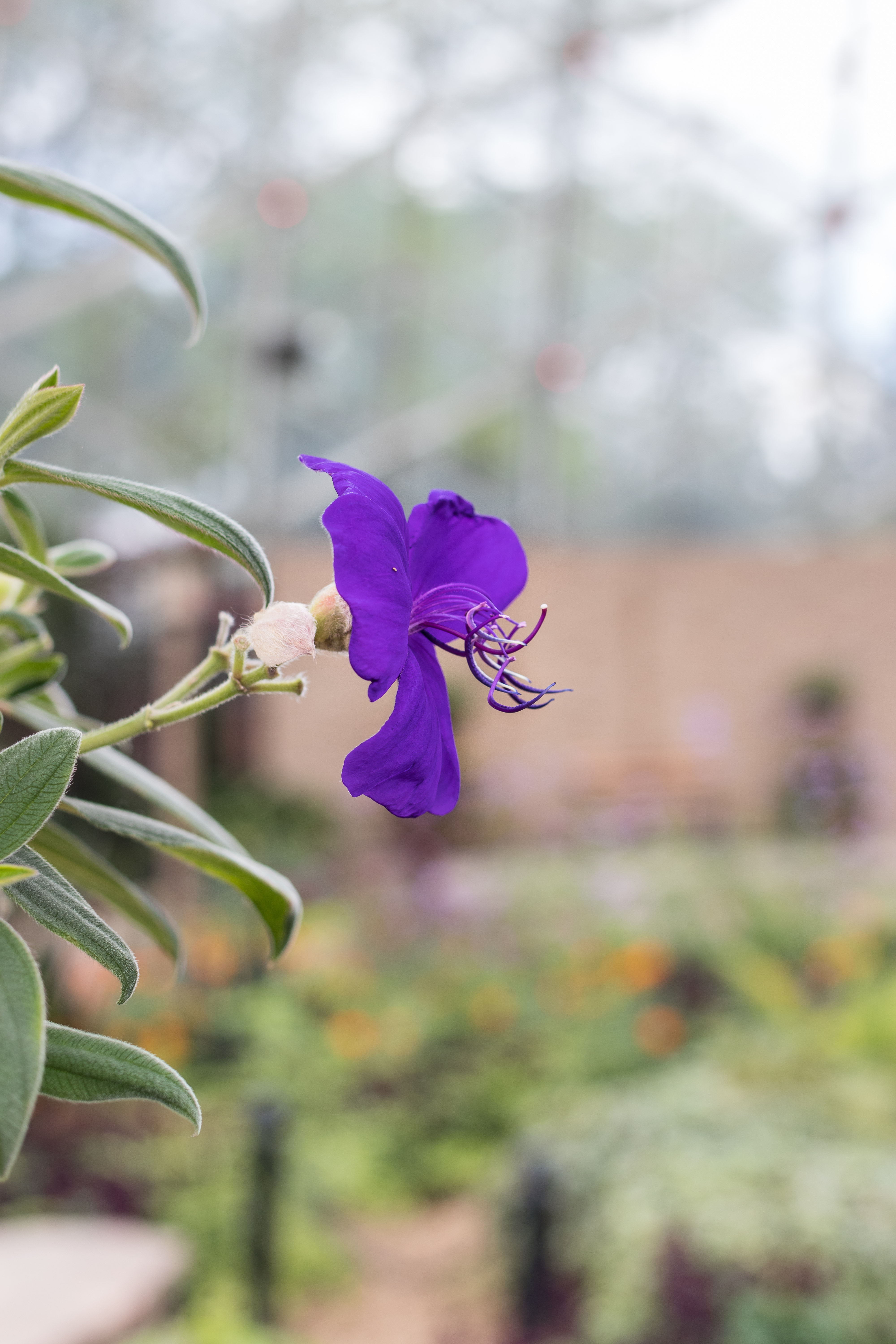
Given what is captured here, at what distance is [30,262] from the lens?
22.3 ft

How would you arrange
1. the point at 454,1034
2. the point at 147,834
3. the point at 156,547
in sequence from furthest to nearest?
the point at 156,547, the point at 454,1034, the point at 147,834

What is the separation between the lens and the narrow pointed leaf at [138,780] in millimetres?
504

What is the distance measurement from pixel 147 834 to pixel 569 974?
3.28 metres

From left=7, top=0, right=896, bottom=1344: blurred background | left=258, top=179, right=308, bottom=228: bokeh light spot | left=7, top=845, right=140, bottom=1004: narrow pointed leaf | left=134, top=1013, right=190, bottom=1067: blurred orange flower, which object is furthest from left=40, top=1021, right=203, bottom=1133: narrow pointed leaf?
left=258, top=179, right=308, bottom=228: bokeh light spot

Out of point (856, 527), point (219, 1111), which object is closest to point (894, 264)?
point (856, 527)

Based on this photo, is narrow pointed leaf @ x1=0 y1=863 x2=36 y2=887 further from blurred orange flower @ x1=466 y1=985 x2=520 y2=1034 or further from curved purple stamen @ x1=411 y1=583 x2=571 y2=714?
blurred orange flower @ x1=466 y1=985 x2=520 y2=1034

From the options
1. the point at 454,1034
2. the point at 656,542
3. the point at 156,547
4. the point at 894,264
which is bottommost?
the point at 454,1034

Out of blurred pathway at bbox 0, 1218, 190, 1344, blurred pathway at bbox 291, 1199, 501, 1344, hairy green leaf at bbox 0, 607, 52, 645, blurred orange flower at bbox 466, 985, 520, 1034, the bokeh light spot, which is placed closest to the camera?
hairy green leaf at bbox 0, 607, 52, 645

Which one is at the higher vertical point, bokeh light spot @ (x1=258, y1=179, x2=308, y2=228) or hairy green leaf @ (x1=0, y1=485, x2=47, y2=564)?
bokeh light spot @ (x1=258, y1=179, x2=308, y2=228)

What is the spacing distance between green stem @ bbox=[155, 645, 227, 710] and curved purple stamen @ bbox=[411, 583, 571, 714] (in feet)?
0.22

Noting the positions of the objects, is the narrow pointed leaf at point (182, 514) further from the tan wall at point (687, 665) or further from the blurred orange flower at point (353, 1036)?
the tan wall at point (687, 665)

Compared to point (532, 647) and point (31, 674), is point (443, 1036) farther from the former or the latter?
point (532, 647)

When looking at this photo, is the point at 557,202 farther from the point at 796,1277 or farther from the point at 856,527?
the point at 796,1277

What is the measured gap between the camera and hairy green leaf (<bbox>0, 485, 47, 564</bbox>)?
0.51 m
